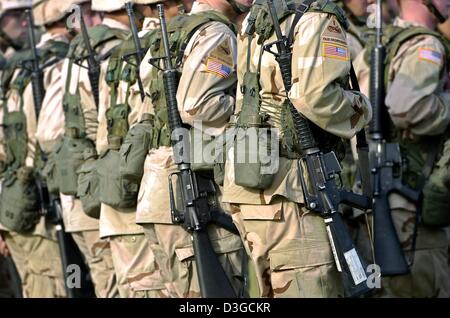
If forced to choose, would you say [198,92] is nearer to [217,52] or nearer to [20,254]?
[217,52]

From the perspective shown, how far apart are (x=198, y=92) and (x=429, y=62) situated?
1900mm

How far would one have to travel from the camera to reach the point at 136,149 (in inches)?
305

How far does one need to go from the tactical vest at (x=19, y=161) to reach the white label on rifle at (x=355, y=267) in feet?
13.9

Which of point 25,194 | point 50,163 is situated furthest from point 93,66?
point 25,194

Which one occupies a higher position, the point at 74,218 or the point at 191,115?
the point at 191,115

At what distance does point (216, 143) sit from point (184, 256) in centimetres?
78

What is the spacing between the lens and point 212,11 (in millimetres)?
7348

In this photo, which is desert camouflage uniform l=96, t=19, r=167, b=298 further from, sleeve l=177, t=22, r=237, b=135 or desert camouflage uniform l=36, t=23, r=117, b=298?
sleeve l=177, t=22, r=237, b=135

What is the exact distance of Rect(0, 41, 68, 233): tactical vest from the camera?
9.97 m

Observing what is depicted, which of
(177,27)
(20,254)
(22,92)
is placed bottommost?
(20,254)

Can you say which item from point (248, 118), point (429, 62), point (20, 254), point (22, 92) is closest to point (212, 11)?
point (248, 118)

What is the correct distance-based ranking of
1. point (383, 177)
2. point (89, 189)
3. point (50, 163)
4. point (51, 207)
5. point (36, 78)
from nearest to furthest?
point (383, 177) < point (89, 189) < point (50, 163) < point (51, 207) < point (36, 78)

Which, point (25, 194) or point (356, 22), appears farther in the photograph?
point (25, 194)

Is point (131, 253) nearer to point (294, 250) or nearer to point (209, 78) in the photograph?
point (209, 78)
